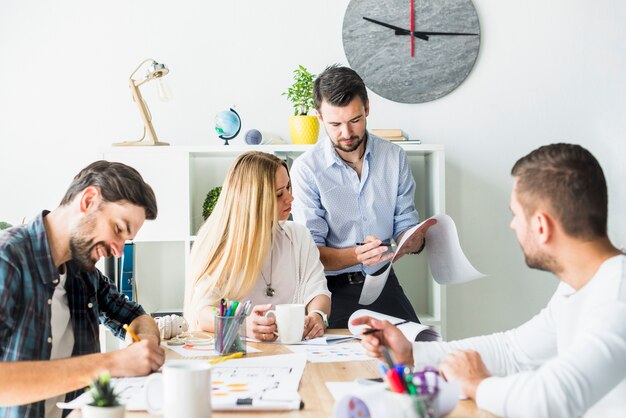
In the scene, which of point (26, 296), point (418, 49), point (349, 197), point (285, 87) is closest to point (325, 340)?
point (26, 296)

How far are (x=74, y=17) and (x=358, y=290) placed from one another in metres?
1.94

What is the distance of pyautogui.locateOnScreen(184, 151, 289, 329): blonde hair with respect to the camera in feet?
7.10

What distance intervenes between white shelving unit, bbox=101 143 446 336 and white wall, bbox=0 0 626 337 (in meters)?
0.15

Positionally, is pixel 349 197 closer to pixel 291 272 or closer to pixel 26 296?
pixel 291 272

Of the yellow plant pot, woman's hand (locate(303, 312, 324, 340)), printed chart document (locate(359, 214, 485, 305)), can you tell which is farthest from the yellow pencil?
the yellow plant pot

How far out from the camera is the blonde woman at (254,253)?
216cm

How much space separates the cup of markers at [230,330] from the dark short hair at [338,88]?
47.6 inches

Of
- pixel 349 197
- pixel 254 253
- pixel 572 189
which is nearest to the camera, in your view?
pixel 572 189

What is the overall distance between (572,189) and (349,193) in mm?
1647

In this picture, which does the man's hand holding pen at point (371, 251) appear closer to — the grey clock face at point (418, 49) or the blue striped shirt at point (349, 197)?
the blue striped shirt at point (349, 197)

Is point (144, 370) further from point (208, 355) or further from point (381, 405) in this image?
point (381, 405)

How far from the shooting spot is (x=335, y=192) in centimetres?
289

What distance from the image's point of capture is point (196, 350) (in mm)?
1787

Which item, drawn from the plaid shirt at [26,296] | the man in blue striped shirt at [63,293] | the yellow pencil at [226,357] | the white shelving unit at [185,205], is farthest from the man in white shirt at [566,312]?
the white shelving unit at [185,205]
